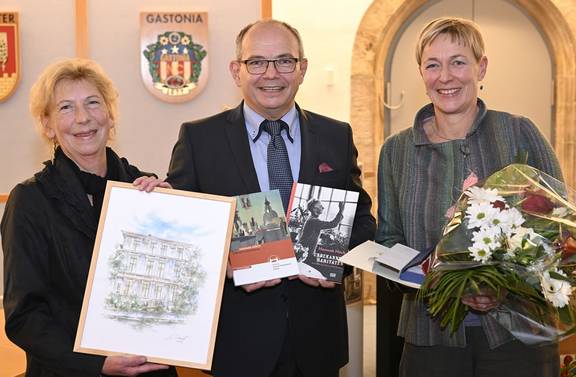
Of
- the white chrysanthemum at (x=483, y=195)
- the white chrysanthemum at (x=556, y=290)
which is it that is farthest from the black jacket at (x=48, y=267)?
the white chrysanthemum at (x=556, y=290)

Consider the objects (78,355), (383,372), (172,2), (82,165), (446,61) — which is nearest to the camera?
(78,355)

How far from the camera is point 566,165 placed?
7098mm

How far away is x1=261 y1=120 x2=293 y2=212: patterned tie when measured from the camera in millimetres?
2572

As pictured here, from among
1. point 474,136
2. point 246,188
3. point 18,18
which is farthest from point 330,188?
point 18,18

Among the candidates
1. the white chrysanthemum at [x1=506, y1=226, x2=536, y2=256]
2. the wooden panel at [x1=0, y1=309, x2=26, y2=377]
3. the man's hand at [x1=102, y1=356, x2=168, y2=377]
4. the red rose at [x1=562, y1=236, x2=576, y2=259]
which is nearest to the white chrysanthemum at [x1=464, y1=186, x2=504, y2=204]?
the white chrysanthemum at [x1=506, y1=226, x2=536, y2=256]

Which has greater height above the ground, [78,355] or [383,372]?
[78,355]

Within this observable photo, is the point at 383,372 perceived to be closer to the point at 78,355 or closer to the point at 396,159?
the point at 396,159


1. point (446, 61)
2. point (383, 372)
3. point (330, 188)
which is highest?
point (446, 61)

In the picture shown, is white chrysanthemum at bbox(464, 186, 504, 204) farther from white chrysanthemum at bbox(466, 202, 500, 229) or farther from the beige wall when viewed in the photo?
the beige wall

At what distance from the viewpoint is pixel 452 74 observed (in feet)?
8.21

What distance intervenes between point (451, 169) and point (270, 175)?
0.70m

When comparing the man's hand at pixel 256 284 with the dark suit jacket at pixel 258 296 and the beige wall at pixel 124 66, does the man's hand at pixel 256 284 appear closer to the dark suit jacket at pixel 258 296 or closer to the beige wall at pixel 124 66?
the dark suit jacket at pixel 258 296

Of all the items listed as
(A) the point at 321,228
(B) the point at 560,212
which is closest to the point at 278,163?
(A) the point at 321,228

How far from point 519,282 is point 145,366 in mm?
1183
